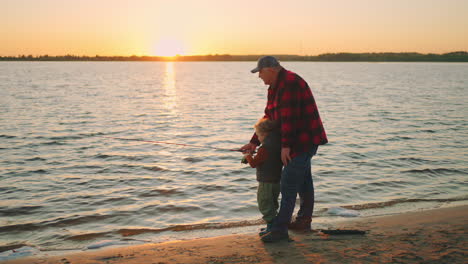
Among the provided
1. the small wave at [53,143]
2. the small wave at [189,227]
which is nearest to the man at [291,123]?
the small wave at [189,227]

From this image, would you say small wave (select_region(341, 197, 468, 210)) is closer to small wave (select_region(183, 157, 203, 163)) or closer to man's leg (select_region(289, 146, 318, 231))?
man's leg (select_region(289, 146, 318, 231))

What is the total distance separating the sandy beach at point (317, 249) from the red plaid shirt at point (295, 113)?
1.09 metres

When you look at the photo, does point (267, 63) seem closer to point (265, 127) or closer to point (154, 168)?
point (265, 127)

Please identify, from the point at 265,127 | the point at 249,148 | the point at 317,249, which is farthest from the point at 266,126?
the point at 317,249

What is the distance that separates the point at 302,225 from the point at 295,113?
62.4 inches

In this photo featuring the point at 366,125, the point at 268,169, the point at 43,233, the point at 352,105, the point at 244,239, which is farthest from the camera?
the point at 352,105

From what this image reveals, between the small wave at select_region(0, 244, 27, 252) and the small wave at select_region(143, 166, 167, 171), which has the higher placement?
the small wave at select_region(0, 244, 27, 252)

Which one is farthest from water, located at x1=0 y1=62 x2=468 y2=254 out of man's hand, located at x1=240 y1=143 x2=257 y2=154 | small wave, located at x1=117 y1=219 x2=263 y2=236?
man's hand, located at x1=240 y1=143 x2=257 y2=154

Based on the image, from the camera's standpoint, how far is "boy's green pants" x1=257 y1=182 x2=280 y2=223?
16.1ft

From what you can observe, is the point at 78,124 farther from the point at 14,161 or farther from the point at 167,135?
the point at 14,161

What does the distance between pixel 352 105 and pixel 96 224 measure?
2158 centimetres

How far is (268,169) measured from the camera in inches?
190

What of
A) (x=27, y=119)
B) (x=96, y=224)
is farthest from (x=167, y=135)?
(x=96, y=224)

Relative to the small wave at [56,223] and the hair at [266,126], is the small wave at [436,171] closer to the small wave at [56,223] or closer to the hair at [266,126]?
the hair at [266,126]
